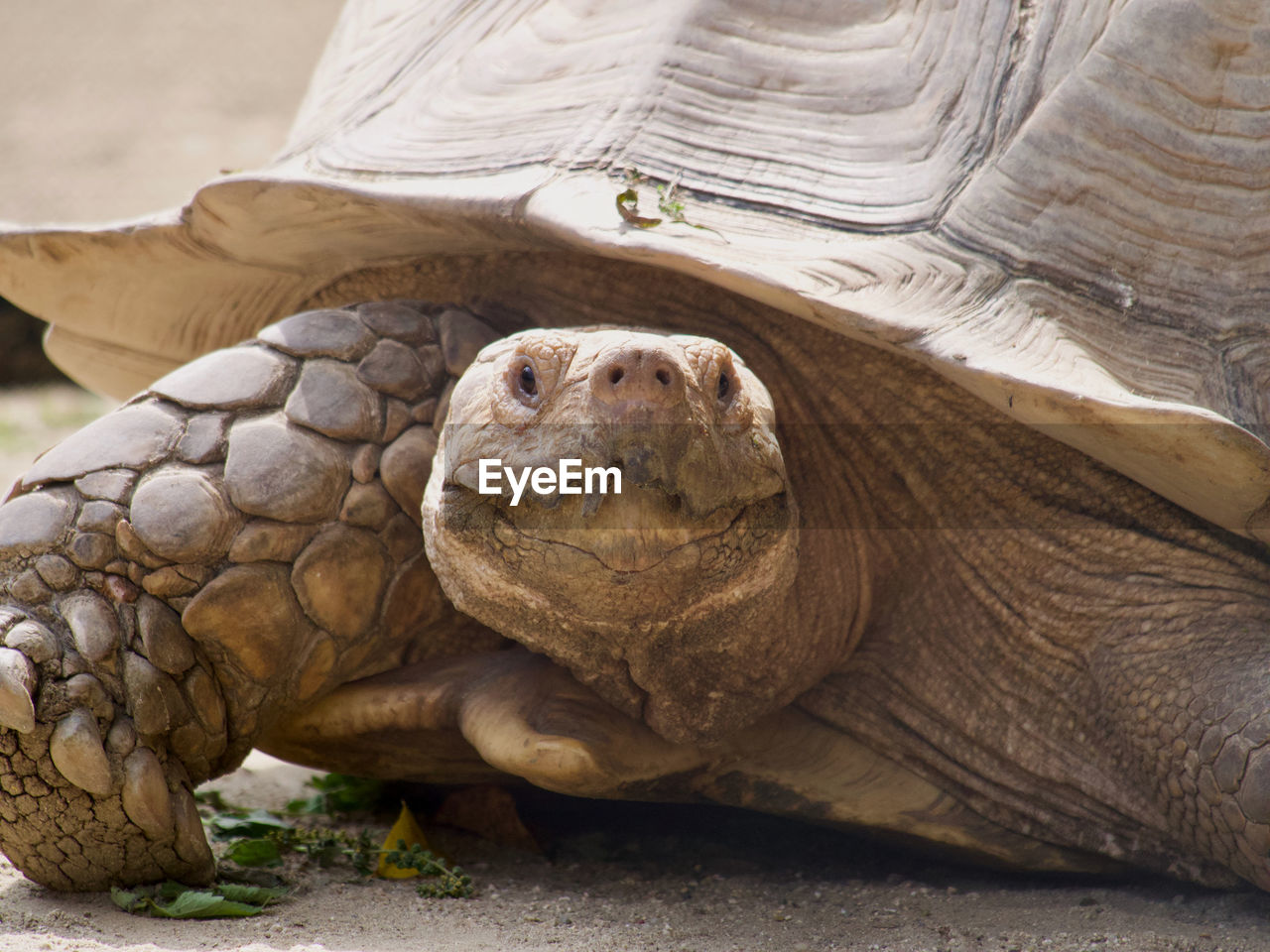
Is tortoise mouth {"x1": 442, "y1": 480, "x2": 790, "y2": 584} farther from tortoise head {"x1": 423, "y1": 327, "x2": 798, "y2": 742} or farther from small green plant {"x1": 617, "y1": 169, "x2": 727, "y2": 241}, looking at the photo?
small green plant {"x1": 617, "y1": 169, "x2": 727, "y2": 241}

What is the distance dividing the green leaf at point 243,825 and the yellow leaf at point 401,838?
0.26 metres

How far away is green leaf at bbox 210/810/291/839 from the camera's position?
2.65 metres

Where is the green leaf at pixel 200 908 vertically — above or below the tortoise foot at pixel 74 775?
below

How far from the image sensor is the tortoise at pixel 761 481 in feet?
6.86

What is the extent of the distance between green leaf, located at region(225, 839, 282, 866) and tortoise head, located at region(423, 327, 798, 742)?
666mm

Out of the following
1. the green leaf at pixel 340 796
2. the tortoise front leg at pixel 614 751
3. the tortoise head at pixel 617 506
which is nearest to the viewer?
the tortoise head at pixel 617 506

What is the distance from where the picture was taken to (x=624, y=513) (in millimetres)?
1822

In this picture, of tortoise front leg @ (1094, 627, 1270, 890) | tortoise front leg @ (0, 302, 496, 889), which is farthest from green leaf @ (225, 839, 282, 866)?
tortoise front leg @ (1094, 627, 1270, 890)

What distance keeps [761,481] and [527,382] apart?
40cm

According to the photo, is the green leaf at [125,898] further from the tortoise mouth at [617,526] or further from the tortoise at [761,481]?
the tortoise mouth at [617,526]

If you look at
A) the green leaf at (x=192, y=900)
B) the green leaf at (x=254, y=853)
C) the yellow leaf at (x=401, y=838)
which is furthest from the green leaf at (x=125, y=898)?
the yellow leaf at (x=401, y=838)

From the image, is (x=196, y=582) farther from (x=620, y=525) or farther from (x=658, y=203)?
(x=658, y=203)

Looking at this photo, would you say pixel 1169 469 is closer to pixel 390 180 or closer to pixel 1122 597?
pixel 1122 597

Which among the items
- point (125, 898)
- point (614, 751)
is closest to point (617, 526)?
point (614, 751)
